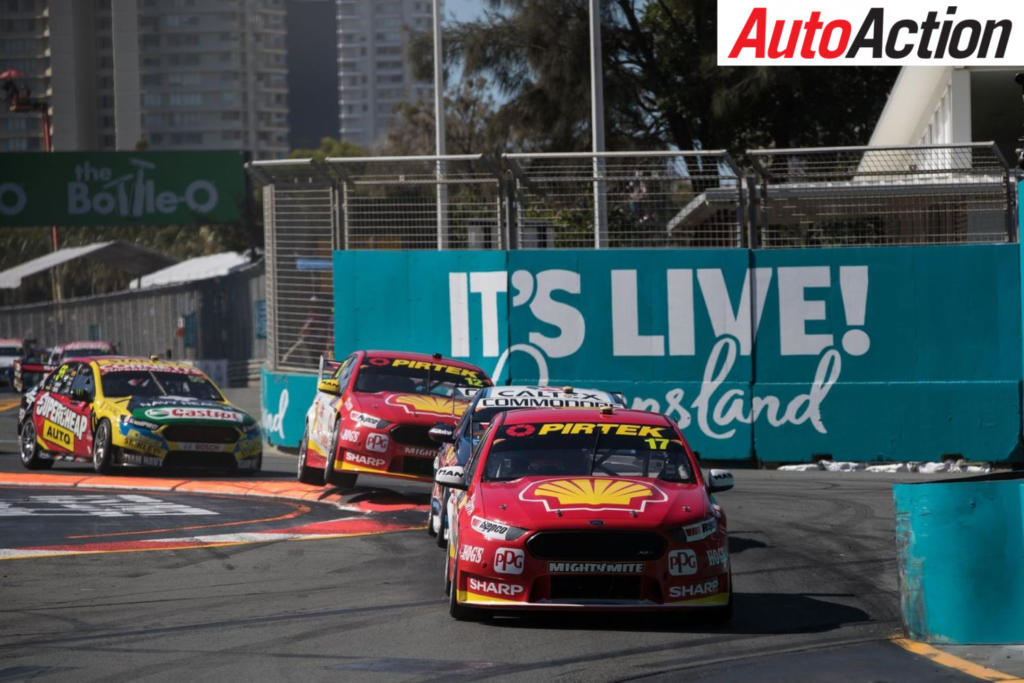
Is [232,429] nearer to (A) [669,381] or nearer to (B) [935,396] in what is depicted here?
(A) [669,381]

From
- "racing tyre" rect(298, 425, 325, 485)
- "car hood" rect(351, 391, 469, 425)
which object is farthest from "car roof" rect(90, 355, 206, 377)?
"car hood" rect(351, 391, 469, 425)

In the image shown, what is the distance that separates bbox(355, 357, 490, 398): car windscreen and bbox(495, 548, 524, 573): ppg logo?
7.23 m

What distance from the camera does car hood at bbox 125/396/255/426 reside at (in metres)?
17.5

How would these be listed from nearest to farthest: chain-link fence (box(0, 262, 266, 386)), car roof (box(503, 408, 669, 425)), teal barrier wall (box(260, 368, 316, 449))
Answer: car roof (box(503, 408, 669, 425))
teal barrier wall (box(260, 368, 316, 449))
chain-link fence (box(0, 262, 266, 386))

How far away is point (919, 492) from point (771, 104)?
35.8 meters

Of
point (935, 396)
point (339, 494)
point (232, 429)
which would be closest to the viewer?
point (339, 494)

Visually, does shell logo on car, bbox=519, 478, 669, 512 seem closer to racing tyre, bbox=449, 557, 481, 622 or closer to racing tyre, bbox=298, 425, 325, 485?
racing tyre, bbox=449, 557, 481, 622

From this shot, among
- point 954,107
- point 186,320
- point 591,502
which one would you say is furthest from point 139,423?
point 186,320

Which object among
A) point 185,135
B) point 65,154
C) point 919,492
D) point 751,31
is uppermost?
point 185,135

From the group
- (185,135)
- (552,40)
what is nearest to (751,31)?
(552,40)

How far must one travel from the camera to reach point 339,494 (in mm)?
16062

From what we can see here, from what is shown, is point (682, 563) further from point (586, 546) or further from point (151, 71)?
point (151, 71)

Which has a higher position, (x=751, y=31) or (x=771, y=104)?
(x=771, y=104)

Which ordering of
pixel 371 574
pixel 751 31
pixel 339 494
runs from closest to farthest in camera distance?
pixel 371 574, pixel 751 31, pixel 339 494
